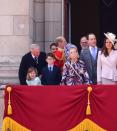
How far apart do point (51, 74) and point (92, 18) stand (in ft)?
32.6

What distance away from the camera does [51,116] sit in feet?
38.6

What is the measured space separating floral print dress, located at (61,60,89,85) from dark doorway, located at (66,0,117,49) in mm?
9492

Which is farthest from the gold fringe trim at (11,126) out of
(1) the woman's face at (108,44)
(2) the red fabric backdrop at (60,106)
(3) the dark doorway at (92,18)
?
(3) the dark doorway at (92,18)

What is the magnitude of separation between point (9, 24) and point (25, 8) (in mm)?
557

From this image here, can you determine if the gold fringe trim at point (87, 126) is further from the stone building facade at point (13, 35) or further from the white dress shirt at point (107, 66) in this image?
the stone building facade at point (13, 35)

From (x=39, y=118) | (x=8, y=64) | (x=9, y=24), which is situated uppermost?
(x=9, y=24)

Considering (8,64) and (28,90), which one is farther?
(8,64)

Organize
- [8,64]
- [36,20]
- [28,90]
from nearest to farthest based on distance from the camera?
1. [28,90]
2. [8,64]
3. [36,20]

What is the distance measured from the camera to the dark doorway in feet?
72.3

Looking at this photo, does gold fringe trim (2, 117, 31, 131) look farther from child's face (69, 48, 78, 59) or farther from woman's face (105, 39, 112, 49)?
woman's face (105, 39, 112, 49)

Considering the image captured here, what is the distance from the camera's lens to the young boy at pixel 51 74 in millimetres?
12835

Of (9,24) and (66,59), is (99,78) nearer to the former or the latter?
(66,59)

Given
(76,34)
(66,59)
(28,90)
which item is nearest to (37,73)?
(66,59)

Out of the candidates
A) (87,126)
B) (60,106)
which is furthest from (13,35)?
(87,126)
